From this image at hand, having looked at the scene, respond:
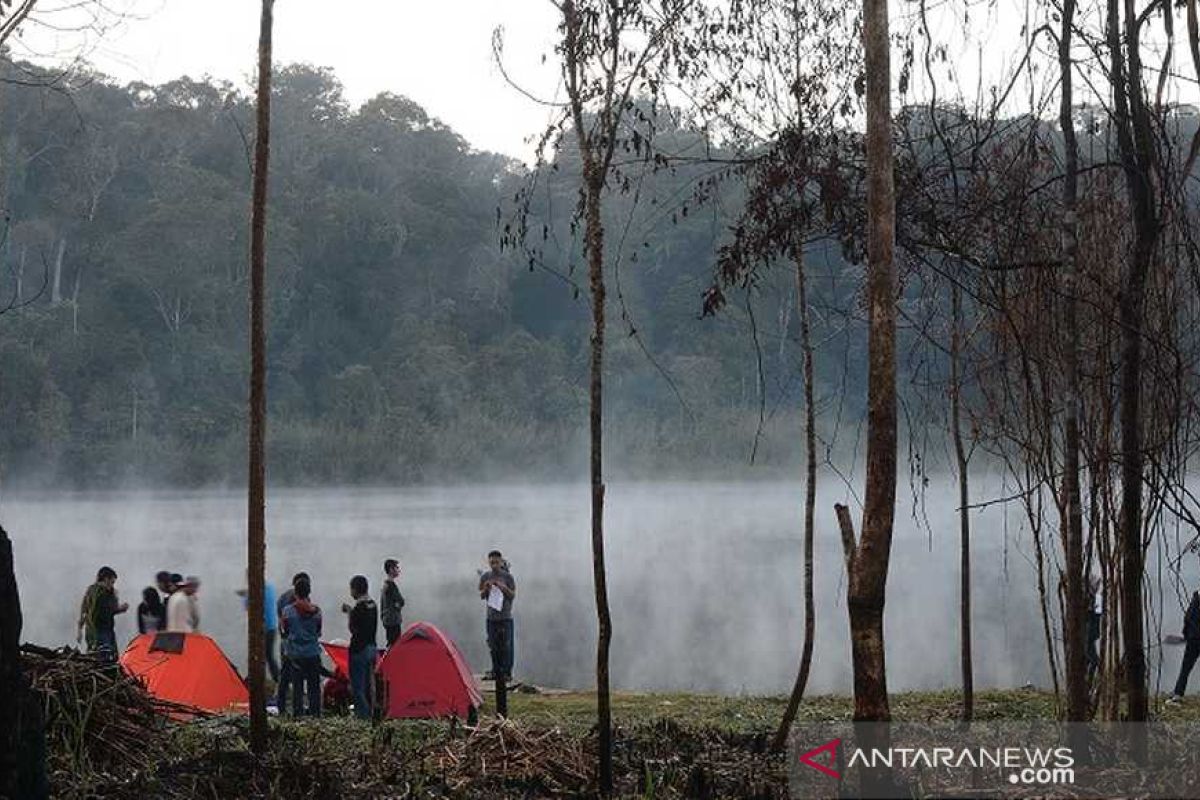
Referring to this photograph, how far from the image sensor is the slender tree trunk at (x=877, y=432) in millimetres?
8703

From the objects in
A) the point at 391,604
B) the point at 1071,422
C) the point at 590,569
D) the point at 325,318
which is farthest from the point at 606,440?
the point at 1071,422

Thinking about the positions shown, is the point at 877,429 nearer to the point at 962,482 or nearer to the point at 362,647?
the point at 962,482

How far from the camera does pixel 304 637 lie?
15.1 meters

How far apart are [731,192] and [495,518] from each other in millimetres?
15528

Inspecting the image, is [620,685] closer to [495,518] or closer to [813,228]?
[813,228]

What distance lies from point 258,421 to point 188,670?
15.7ft

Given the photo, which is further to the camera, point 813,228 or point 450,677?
point 450,677

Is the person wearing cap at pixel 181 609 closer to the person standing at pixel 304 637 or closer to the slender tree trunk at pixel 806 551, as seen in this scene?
the person standing at pixel 304 637

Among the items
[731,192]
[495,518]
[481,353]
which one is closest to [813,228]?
[731,192]

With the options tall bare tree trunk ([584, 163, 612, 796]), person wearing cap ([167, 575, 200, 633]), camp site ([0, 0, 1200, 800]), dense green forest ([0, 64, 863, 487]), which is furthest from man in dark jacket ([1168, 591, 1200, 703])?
dense green forest ([0, 64, 863, 487])

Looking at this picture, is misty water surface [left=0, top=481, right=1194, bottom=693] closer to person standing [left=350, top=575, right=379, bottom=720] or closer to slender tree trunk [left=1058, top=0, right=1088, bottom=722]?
person standing [left=350, top=575, right=379, bottom=720]

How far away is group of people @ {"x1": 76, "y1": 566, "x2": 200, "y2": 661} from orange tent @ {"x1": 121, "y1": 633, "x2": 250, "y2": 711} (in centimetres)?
29

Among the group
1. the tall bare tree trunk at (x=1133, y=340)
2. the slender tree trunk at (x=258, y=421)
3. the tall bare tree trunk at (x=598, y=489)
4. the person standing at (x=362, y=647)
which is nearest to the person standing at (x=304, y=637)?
the person standing at (x=362, y=647)

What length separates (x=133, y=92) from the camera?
62.1 m
